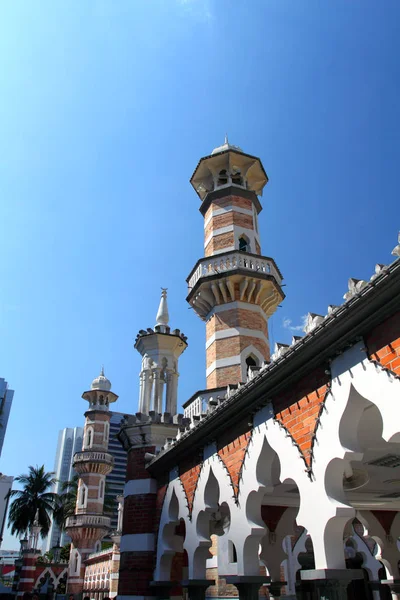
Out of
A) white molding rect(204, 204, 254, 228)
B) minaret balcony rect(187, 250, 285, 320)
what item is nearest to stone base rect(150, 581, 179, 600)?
minaret balcony rect(187, 250, 285, 320)

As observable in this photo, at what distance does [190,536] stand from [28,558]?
2245 cm

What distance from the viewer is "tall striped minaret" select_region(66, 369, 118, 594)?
131 ft

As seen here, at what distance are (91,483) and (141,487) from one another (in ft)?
108

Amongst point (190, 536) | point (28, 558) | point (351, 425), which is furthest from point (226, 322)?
point (28, 558)

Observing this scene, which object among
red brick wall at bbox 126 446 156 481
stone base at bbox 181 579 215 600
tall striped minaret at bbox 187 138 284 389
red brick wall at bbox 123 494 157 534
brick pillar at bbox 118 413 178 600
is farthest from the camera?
tall striped minaret at bbox 187 138 284 389

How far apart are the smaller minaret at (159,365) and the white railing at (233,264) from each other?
320 centimetres

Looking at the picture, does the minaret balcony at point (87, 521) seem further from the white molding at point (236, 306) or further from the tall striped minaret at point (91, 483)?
the white molding at point (236, 306)

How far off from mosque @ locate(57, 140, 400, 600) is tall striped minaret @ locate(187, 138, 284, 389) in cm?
5

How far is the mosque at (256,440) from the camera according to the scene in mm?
5598

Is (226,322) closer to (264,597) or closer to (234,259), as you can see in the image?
(234,259)

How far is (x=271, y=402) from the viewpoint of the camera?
23.8 ft

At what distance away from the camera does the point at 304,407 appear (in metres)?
6.40

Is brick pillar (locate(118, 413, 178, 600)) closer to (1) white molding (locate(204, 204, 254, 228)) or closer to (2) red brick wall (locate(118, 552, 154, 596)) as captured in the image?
(2) red brick wall (locate(118, 552, 154, 596))

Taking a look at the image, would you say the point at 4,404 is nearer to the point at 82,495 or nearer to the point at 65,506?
the point at 65,506
